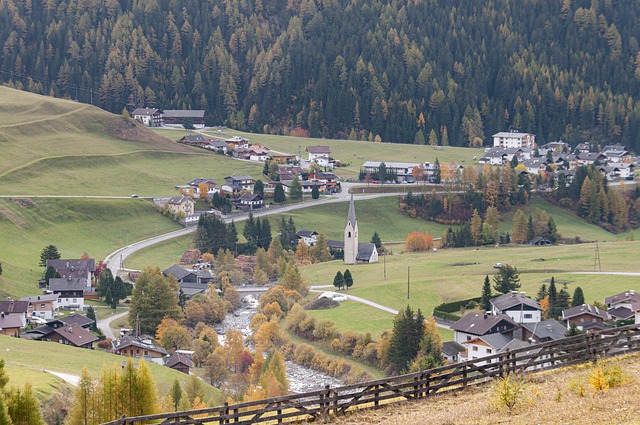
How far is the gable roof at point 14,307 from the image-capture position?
72125mm

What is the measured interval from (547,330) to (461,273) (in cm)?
2495

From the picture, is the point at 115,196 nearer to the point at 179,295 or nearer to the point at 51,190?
the point at 51,190

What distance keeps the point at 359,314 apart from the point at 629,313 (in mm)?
19839

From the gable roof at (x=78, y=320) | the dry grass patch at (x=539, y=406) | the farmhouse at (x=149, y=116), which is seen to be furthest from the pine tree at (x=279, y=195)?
the dry grass patch at (x=539, y=406)

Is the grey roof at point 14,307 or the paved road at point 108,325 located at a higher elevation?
the grey roof at point 14,307

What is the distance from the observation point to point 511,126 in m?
198

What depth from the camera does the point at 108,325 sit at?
76938 mm

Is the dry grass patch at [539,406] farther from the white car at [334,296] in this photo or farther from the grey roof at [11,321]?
the white car at [334,296]

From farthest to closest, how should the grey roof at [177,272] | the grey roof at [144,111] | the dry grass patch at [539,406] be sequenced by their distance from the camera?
the grey roof at [144,111] → the grey roof at [177,272] → the dry grass patch at [539,406]

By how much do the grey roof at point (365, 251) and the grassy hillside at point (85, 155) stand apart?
32.8 m

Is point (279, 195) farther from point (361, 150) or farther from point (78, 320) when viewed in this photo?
point (78, 320)

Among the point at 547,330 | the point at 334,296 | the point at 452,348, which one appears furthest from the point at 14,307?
the point at 547,330

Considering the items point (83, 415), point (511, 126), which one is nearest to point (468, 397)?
point (83, 415)

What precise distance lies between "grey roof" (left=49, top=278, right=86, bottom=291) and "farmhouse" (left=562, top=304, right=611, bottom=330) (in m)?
40.6
